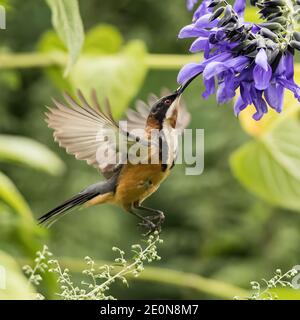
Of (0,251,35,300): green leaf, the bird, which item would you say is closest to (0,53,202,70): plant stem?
(0,251,35,300): green leaf

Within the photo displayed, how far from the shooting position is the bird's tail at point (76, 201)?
1.14 m

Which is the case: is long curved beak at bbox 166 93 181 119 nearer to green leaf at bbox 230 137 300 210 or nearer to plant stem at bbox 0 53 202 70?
green leaf at bbox 230 137 300 210

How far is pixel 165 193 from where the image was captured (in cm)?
358

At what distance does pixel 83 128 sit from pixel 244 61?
264mm

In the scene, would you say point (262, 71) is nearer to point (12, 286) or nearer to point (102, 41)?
point (12, 286)

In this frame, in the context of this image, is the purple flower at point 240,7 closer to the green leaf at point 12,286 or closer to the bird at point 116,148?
the bird at point 116,148

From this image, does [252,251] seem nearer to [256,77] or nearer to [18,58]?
[18,58]

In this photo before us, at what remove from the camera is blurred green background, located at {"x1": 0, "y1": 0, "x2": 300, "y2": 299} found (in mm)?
3275

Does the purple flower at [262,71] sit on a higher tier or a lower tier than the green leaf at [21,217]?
lower

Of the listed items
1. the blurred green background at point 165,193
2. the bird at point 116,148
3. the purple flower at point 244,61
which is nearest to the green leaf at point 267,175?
the bird at point 116,148

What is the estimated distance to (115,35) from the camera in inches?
95.9

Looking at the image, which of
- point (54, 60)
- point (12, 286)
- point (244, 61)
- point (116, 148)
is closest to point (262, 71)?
point (244, 61)

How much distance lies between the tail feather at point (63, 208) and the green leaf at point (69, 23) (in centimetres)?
20

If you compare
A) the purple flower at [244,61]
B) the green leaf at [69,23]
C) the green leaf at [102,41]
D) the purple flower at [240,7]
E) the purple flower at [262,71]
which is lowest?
the purple flower at [262,71]
